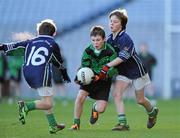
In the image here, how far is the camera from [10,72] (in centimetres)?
2419

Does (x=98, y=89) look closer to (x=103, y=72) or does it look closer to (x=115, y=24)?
(x=103, y=72)

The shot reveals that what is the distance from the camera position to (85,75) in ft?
33.8

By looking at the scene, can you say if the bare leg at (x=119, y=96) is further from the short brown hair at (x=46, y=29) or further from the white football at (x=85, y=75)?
the short brown hair at (x=46, y=29)

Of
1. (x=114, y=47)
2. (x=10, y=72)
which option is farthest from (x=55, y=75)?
(x=114, y=47)

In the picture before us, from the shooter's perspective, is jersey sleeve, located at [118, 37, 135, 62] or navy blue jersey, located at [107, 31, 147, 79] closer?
jersey sleeve, located at [118, 37, 135, 62]

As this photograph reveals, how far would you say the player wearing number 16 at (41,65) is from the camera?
984 cm

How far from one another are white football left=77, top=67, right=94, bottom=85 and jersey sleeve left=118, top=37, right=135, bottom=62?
48cm

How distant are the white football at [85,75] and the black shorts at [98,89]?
0.98ft

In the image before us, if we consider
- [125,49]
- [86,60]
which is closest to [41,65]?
[86,60]

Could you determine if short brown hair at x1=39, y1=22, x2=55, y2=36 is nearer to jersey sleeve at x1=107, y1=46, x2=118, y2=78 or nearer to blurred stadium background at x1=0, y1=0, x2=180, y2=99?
jersey sleeve at x1=107, y1=46, x2=118, y2=78

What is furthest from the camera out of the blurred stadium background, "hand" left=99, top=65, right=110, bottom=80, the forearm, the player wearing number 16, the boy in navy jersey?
the blurred stadium background

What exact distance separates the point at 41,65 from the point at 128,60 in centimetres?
151

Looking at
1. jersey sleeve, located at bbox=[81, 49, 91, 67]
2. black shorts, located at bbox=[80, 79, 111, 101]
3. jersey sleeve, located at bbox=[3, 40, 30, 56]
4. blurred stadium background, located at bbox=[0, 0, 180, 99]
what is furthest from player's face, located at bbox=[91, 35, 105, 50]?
blurred stadium background, located at bbox=[0, 0, 180, 99]

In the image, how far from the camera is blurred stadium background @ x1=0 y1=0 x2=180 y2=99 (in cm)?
2617
